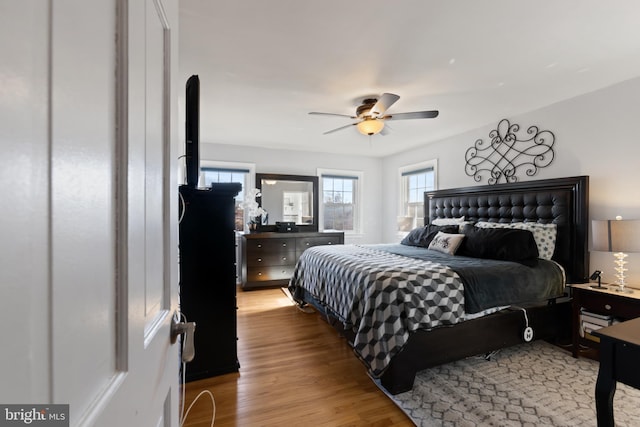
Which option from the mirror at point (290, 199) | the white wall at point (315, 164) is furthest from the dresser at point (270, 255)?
the white wall at point (315, 164)

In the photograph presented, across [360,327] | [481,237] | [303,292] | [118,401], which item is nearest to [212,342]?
[360,327]

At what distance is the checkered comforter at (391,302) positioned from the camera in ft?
6.61

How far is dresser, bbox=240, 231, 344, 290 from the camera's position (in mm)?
4691

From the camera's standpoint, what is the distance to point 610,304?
2.32 m

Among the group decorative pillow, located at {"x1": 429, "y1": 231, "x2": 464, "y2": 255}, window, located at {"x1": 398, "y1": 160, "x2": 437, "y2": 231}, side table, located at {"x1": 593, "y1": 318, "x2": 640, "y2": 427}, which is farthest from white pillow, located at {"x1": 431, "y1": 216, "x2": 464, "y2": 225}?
side table, located at {"x1": 593, "y1": 318, "x2": 640, "y2": 427}

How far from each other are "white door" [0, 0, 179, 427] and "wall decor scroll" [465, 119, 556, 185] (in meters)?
3.94

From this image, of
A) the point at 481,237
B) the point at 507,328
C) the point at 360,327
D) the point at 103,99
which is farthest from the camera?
the point at 481,237

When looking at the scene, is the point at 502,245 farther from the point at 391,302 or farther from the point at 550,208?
the point at 391,302

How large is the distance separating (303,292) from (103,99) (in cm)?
353

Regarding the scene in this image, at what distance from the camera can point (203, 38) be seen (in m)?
2.01

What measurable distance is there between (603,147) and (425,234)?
1.96 metres

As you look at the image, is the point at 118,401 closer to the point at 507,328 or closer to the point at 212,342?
the point at 212,342

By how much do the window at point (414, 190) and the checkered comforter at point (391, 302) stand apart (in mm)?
2587

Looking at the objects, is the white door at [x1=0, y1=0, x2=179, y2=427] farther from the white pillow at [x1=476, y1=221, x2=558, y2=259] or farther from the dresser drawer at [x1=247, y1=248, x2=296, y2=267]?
the dresser drawer at [x1=247, y1=248, x2=296, y2=267]
